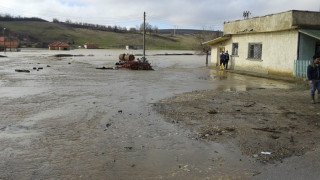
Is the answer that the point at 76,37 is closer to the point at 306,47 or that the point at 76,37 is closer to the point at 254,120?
the point at 306,47

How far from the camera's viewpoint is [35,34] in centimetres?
15025

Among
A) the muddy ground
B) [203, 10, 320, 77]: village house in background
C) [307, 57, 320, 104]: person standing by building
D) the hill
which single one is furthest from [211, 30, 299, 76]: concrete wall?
the hill

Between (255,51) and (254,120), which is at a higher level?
(255,51)

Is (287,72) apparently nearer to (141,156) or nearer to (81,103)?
(81,103)

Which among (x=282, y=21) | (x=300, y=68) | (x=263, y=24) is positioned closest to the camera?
(x=300, y=68)

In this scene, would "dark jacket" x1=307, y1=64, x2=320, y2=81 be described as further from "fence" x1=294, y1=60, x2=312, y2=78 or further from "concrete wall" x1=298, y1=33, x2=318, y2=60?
"concrete wall" x1=298, y1=33, x2=318, y2=60

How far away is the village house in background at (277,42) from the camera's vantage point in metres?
20.2

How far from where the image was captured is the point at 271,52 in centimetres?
2275

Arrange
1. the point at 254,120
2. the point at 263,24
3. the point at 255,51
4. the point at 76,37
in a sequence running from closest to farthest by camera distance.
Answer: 1. the point at 254,120
2. the point at 263,24
3. the point at 255,51
4. the point at 76,37

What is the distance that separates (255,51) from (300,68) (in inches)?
230

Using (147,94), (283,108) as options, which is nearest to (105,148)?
(283,108)

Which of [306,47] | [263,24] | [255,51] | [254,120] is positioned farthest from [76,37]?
[254,120]

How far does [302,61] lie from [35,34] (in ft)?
483

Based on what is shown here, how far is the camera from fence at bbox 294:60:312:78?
63.1 feet
